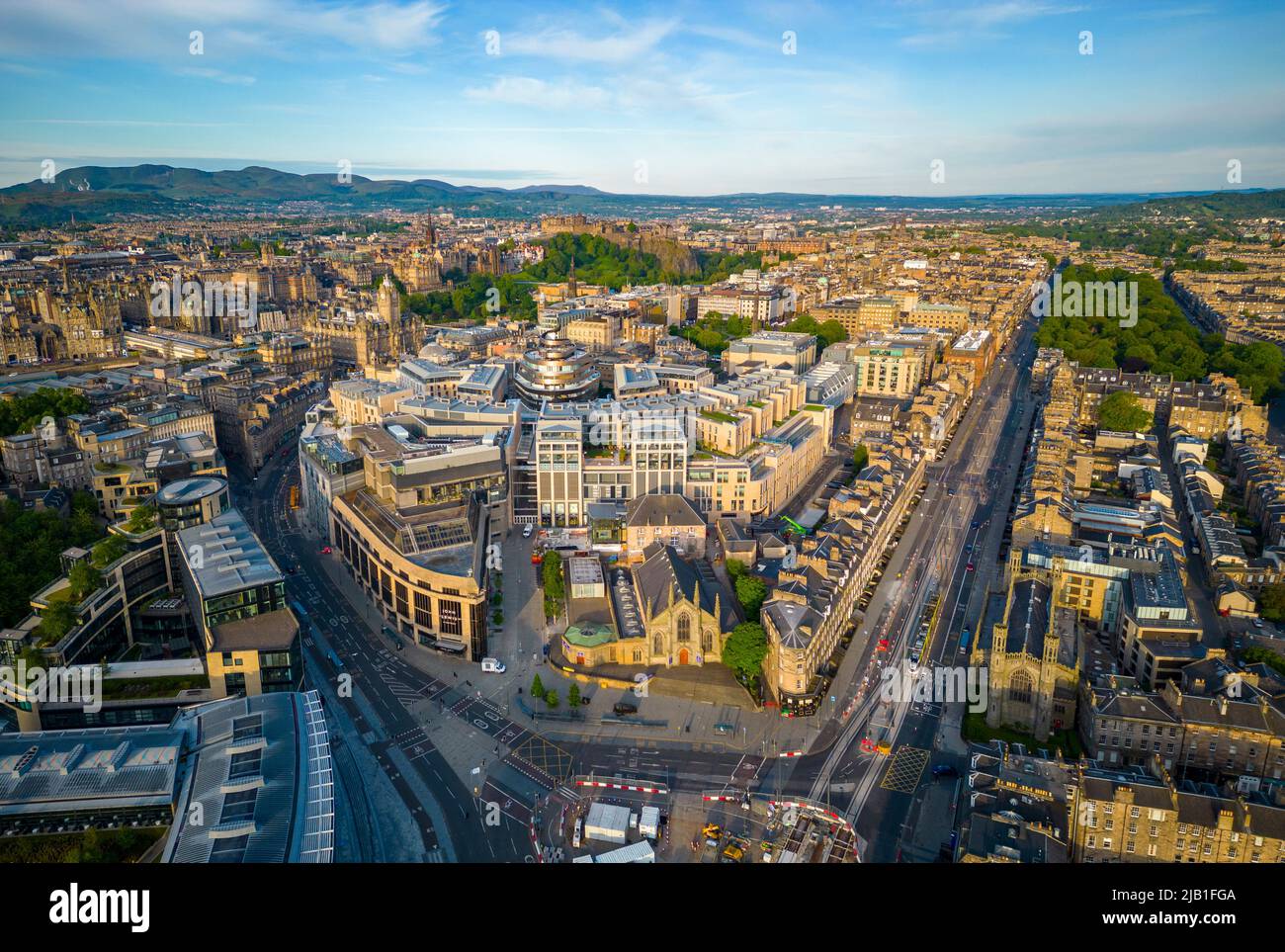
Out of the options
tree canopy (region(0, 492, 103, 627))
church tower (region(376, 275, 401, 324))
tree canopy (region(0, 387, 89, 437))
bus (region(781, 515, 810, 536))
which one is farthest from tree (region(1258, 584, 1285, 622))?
church tower (region(376, 275, 401, 324))

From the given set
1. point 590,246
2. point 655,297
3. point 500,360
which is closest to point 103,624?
point 500,360

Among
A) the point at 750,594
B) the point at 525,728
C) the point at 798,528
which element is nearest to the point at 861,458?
the point at 798,528

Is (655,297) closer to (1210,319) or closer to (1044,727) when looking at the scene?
(1210,319)

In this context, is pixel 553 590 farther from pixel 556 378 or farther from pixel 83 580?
pixel 556 378
